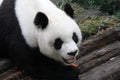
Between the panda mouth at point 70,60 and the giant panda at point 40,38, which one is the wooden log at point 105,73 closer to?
the giant panda at point 40,38

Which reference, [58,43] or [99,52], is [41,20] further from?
[99,52]

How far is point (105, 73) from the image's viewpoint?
20.3 feet

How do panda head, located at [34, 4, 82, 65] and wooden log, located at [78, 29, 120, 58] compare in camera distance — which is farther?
wooden log, located at [78, 29, 120, 58]

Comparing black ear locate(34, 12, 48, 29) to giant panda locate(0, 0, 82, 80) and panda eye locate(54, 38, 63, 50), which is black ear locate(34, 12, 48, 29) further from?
panda eye locate(54, 38, 63, 50)

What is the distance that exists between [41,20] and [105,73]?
1.46m

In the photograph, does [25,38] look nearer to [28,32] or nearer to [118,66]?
[28,32]

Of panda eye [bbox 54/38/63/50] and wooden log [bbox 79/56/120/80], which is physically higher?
panda eye [bbox 54/38/63/50]

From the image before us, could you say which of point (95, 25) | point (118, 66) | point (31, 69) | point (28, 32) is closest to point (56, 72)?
point (31, 69)

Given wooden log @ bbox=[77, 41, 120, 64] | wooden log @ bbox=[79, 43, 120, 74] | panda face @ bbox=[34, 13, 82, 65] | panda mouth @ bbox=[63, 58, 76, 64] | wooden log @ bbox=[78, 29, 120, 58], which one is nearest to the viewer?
panda face @ bbox=[34, 13, 82, 65]

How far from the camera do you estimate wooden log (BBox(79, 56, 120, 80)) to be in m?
6.11

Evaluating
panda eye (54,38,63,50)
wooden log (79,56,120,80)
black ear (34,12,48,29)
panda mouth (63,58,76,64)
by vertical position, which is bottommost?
wooden log (79,56,120,80)

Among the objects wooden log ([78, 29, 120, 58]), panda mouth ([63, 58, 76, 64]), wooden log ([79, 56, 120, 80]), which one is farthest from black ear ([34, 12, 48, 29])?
wooden log ([78, 29, 120, 58])

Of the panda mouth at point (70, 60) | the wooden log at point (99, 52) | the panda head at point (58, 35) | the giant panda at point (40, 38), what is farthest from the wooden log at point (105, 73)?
the panda head at point (58, 35)

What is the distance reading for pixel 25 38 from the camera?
5.46 meters
